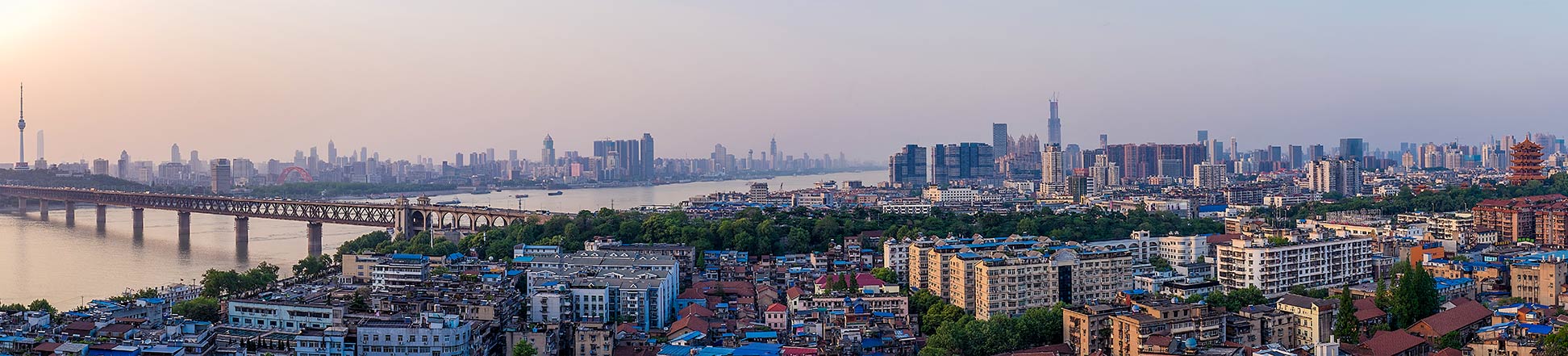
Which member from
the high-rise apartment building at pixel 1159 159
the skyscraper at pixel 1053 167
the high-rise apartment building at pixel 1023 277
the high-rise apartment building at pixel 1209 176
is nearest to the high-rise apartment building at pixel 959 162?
the skyscraper at pixel 1053 167

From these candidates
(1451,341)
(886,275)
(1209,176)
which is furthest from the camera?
(1209,176)

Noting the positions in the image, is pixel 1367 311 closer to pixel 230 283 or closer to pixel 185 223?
pixel 230 283

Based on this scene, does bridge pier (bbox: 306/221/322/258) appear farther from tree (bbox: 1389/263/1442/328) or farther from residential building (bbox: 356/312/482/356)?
tree (bbox: 1389/263/1442/328)

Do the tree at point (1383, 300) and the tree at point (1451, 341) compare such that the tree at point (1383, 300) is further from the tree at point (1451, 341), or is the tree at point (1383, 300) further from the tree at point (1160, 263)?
the tree at point (1160, 263)

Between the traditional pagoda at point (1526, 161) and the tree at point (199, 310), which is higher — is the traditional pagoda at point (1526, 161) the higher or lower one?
the higher one

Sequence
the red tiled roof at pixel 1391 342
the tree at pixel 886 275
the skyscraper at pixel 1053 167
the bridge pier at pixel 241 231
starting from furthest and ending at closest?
the skyscraper at pixel 1053 167, the bridge pier at pixel 241 231, the tree at pixel 886 275, the red tiled roof at pixel 1391 342

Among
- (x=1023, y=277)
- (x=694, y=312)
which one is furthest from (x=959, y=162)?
(x=694, y=312)
